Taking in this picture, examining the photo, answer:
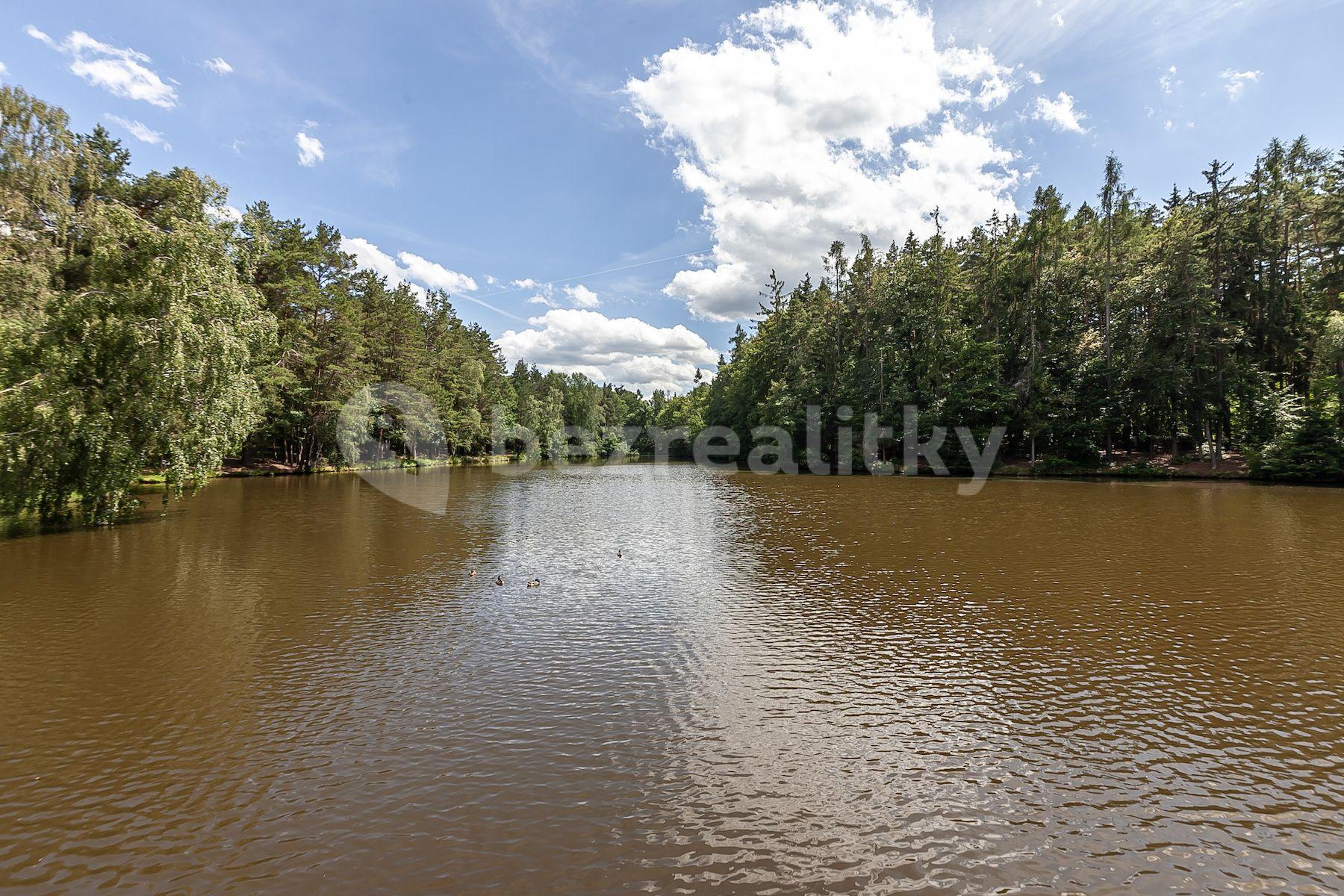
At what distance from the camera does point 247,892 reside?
536 centimetres

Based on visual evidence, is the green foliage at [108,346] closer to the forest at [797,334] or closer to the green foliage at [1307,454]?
the forest at [797,334]

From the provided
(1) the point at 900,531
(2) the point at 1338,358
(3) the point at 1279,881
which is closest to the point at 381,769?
(3) the point at 1279,881

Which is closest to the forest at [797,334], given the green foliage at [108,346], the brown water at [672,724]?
the green foliage at [108,346]

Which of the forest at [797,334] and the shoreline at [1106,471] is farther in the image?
the shoreline at [1106,471]

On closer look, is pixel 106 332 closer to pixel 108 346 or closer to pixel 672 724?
pixel 108 346

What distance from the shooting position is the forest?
829 inches

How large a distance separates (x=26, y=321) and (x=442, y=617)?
21.1m

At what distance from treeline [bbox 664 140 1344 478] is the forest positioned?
8.3 inches

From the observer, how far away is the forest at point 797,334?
21047mm

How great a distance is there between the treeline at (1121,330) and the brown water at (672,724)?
3340 cm

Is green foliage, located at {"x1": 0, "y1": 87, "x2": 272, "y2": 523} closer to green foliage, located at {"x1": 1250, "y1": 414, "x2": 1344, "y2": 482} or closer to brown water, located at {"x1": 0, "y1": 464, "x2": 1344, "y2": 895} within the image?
brown water, located at {"x1": 0, "y1": 464, "x2": 1344, "y2": 895}

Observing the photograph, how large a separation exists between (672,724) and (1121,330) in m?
62.7

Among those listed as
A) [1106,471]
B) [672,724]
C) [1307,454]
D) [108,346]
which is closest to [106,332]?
[108,346]

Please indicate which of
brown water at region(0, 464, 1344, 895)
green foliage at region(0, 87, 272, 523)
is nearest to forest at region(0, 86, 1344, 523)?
green foliage at region(0, 87, 272, 523)
